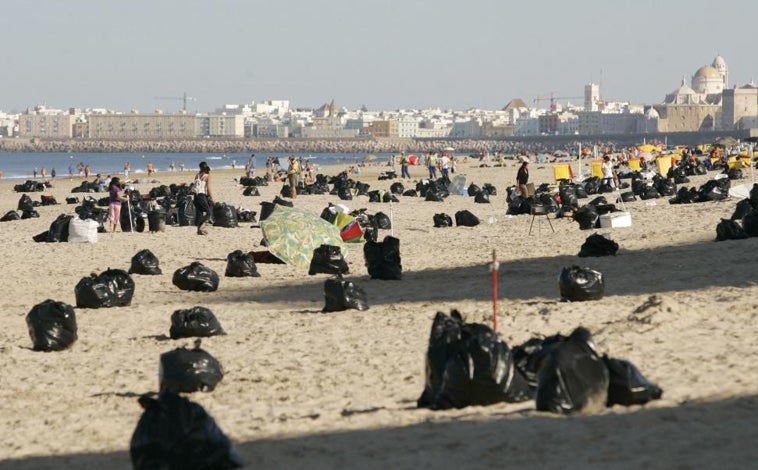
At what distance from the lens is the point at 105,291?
12.8 metres

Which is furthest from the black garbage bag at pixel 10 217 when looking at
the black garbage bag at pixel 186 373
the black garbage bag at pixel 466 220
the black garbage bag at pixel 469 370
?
the black garbage bag at pixel 469 370

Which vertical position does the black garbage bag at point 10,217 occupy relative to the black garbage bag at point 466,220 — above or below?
below

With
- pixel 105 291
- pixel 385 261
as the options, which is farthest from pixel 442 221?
pixel 105 291

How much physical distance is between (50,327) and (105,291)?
238 centimetres

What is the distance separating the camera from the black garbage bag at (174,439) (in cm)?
598

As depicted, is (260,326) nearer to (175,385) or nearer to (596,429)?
(175,385)

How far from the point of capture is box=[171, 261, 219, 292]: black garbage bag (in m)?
14.3

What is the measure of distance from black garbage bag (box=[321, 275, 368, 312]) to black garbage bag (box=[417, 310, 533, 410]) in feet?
15.1

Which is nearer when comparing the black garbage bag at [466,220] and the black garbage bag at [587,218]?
the black garbage bag at [587,218]

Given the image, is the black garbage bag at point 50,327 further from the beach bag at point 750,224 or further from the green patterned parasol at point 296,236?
the beach bag at point 750,224

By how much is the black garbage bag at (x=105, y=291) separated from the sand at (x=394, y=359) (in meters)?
0.19

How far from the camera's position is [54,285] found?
1515 centimetres

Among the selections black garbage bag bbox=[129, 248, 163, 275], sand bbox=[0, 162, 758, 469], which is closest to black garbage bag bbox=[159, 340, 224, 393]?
sand bbox=[0, 162, 758, 469]

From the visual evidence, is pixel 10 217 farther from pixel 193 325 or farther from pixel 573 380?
pixel 573 380
